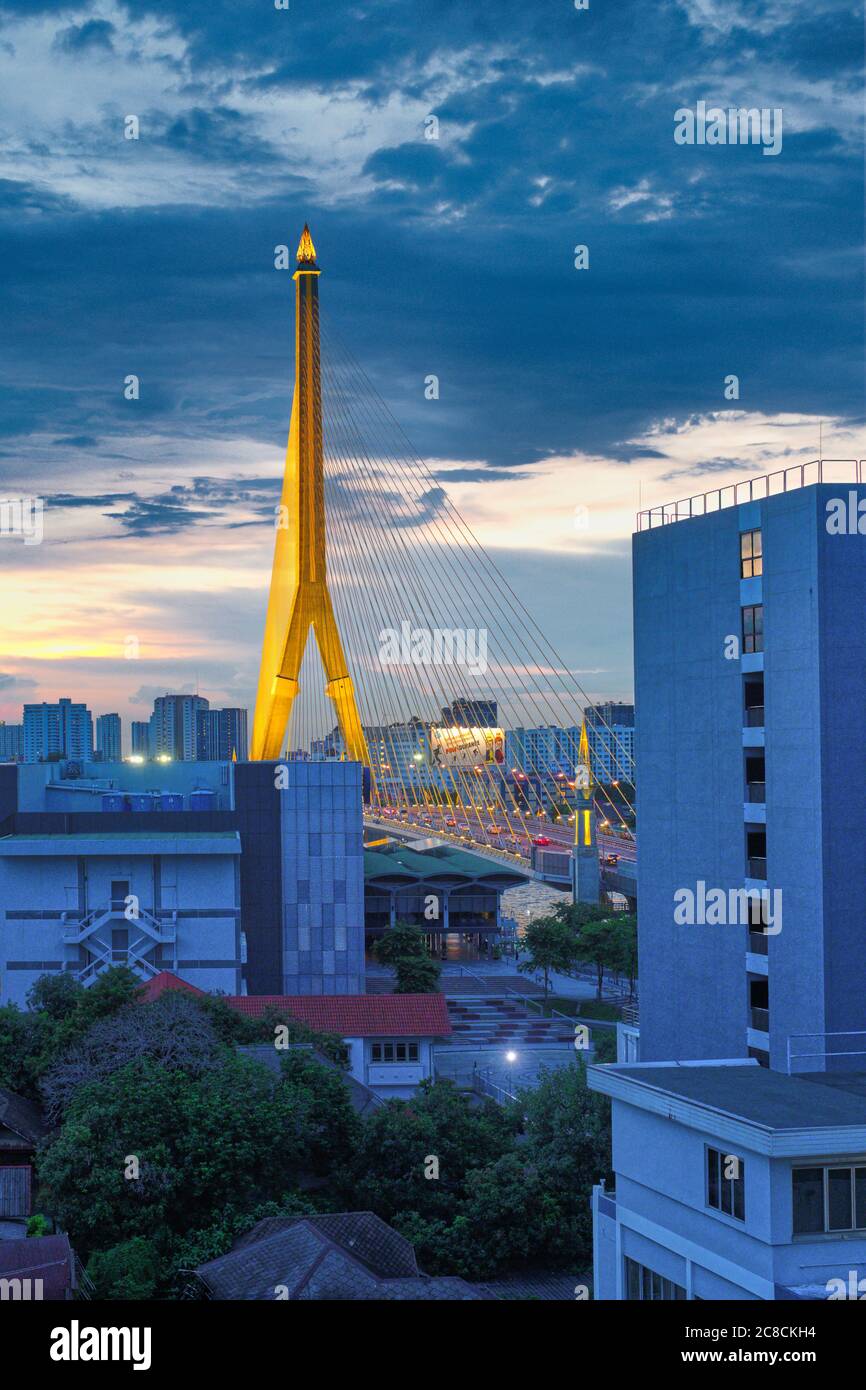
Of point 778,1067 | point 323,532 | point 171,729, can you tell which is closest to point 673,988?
point 778,1067

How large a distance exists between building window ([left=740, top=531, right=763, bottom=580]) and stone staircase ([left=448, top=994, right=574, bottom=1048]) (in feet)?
40.8

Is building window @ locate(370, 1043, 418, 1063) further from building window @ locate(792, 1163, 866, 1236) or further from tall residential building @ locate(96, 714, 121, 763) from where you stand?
tall residential building @ locate(96, 714, 121, 763)

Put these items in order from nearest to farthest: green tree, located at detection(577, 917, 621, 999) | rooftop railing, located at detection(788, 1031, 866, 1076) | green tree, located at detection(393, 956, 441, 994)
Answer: rooftop railing, located at detection(788, 1031, 866, 1076) < green tree, located at detection(393, 956, 441, 994) < green tree, located at detection(577, 917, 621, 999)

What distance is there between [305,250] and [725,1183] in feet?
90.5

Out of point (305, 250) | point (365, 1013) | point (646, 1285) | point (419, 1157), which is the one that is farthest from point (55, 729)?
point (646, 1285)

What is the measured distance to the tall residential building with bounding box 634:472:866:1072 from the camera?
10.5 m

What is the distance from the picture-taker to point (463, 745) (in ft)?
136

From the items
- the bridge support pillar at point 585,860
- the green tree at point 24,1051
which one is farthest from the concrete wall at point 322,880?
the bridge support pillar at point 585,860

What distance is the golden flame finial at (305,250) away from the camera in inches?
1172

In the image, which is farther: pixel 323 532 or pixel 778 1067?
pixel 323 532

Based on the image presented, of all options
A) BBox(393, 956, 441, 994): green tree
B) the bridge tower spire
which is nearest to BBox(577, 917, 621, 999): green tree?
BBox(393, 956, 441, 994): green tree
